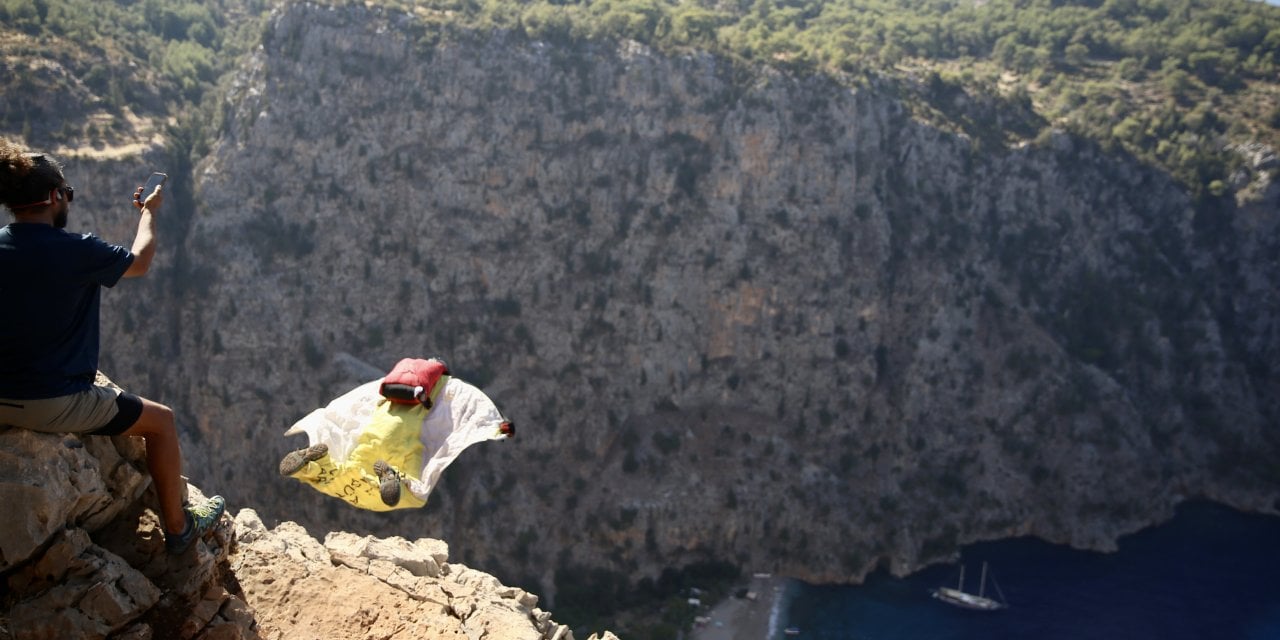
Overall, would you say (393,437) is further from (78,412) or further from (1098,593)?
(1098,593)

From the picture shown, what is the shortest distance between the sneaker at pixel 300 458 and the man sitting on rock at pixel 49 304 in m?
3.95

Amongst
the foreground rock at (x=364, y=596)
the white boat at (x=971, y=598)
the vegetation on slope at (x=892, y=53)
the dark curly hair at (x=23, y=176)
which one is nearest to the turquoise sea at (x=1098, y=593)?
the white boat at (x=971, y=598)

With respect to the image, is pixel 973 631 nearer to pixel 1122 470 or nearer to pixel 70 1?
pixel 1122 470

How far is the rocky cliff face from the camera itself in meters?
49.3

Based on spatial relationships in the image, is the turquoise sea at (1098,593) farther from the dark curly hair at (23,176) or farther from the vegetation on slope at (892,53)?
the dark curly hair at (23,176)

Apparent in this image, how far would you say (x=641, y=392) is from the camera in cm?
5197

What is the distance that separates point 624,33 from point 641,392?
21415 millimetres

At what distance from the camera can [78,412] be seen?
721 cm

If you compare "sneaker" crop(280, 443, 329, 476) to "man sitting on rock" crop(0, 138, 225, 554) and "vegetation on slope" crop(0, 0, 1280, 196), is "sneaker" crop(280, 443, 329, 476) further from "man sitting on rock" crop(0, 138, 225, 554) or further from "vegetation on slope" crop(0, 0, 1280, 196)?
"vegetation on slope" crop(0, 0, 1280, 196)

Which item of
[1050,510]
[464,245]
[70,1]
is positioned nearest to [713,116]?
[464,245]

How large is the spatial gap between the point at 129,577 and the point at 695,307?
45149 millimetres

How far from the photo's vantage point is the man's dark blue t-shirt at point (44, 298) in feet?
22.4

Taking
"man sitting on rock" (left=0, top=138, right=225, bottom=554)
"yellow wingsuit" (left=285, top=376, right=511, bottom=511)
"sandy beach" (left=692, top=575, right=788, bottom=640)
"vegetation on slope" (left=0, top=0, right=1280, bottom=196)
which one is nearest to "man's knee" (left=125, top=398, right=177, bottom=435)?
"man sitting on rock" (left=0, top=138, right=225, bottom=554)

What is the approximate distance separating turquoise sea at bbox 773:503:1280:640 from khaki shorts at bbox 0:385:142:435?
41.6m
